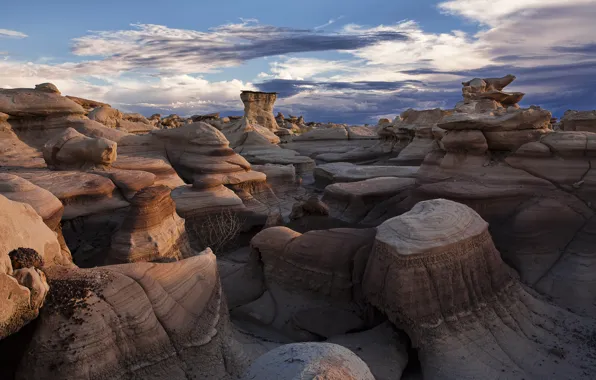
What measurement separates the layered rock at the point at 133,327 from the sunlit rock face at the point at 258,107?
34.5 meters

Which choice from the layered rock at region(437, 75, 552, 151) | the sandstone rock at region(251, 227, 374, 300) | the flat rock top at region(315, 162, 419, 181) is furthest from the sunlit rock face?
the sandstone rock at region(251, 227, 374, 300)

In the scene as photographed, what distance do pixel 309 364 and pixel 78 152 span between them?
9.57 m

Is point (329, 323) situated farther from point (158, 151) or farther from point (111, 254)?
point (158, 151)

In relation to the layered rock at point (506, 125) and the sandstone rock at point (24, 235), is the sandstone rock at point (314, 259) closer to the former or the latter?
the sandstone rock at point (24, 235)

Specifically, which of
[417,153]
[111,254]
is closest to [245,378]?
[111,254]

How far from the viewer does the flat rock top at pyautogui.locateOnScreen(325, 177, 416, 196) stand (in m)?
12.1

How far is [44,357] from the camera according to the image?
368 centimetres

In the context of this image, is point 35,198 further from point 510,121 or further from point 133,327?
point 510,121

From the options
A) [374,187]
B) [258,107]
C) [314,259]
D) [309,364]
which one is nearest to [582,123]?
[374,187]

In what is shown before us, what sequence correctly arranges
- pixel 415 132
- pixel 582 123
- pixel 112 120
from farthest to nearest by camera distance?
1. pixel 415 132
2. pixel 112 120
3. pixel 582 123

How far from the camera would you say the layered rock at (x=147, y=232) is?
7.43 meters

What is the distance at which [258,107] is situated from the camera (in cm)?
3941

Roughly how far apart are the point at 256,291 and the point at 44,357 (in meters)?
4.49

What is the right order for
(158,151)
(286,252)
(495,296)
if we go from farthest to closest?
(158,151) < (286,252) < (495,296)
